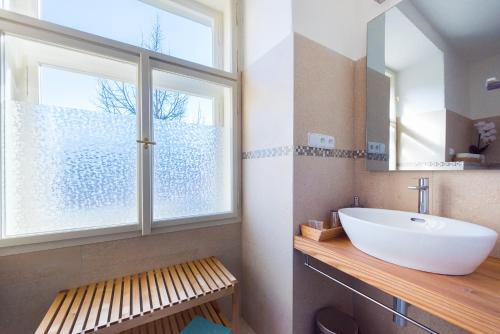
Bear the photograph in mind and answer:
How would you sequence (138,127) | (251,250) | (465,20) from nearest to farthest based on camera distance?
1. (465,20)
2. (138,127)
3. (251,250)

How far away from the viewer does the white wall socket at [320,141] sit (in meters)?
1.19

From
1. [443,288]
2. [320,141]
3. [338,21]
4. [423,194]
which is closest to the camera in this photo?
[443,288]

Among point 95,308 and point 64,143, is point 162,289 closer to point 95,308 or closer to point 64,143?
point 95,308

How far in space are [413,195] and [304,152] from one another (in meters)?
0.62

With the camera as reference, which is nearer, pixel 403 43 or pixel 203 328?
pixel 203 328

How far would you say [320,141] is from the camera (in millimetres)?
1236

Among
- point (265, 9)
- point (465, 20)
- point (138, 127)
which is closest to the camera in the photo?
point (465, 20)

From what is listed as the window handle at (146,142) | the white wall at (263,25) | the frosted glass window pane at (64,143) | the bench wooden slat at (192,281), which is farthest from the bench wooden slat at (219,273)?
the white wall at (263,25)

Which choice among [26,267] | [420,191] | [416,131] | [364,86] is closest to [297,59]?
[364,86]

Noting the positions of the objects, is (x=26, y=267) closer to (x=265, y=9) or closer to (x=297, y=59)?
(x=297, y=59)

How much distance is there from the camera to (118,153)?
4.06 feet

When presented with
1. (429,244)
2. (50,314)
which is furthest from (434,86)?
(50,314)

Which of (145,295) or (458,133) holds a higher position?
(458,133)

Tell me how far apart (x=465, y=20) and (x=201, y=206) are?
1764 mm
